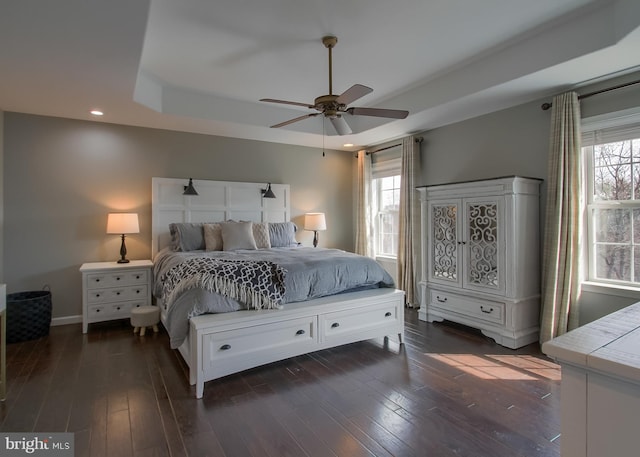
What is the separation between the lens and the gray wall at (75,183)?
3830mm

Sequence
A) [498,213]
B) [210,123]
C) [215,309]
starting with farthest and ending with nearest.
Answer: [210,123], [498,213], [215,309]

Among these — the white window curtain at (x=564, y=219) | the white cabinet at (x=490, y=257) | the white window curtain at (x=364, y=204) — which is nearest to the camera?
the white window curtain at (x=564, y=219)

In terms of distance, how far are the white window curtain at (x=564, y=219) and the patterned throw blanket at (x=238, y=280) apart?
245 cm

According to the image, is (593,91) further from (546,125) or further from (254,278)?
(254,278)

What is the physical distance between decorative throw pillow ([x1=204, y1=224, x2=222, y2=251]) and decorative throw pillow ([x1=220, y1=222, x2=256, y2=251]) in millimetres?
61

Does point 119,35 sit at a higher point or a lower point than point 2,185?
higher

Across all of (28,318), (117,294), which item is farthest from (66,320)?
(117,294)

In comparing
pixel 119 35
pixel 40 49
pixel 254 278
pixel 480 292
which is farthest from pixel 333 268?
pixel 40 49

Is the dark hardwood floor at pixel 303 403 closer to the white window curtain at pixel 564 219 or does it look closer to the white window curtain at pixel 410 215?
the white window curtain at pixel 564 219

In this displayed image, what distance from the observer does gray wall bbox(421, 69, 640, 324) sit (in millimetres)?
2996

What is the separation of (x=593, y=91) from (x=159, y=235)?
4801 mm

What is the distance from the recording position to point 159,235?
4434 millimetres
